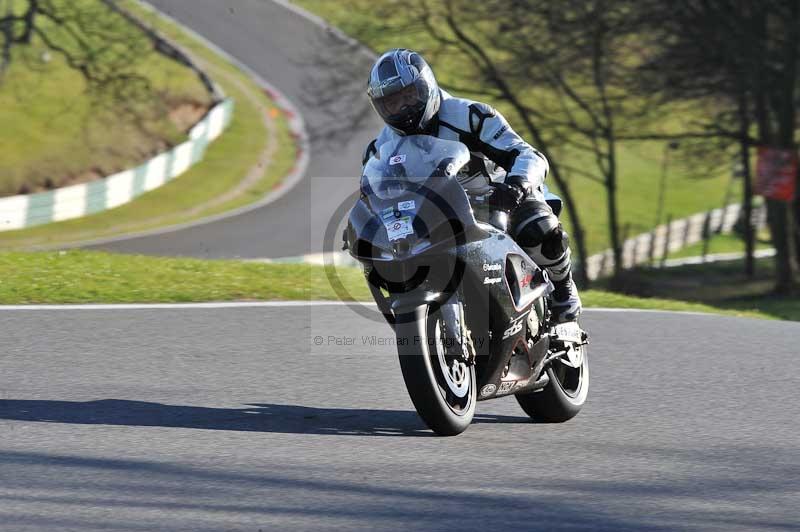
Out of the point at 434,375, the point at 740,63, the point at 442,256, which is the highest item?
the point at 740,63

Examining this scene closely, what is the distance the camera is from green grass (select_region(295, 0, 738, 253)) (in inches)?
1169

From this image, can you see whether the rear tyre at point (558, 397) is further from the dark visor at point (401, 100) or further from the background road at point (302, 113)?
the background road at point (302, 113)

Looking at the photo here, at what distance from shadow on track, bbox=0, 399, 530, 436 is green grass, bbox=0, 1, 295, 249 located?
2261 cm

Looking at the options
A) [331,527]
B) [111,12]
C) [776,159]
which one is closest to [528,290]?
[331,527]

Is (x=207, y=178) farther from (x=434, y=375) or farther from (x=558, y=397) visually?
(x=434, y=375)

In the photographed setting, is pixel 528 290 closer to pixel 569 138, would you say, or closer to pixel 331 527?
pixel 331 527

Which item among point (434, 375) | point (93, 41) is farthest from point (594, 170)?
point (434, 375)

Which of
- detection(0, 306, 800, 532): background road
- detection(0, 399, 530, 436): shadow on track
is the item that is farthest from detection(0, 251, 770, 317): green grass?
detection(0, 399, 530, 436): shadow on track

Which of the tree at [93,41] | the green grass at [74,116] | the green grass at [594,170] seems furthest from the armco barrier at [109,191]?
the green grass at [594,170]

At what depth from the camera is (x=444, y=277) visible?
230 inches

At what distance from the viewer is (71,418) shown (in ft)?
20.7

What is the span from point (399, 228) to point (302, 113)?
41.8m

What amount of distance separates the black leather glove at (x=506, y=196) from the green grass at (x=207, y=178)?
23.8 meters

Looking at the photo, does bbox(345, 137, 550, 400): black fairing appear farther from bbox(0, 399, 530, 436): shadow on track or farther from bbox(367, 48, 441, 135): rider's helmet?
bbox(0, 399, 530, 436): shadow on track
